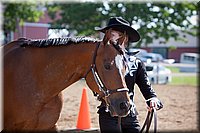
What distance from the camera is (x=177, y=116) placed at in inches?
279

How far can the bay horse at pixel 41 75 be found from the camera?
9.15ft

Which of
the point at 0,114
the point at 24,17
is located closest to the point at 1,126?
the point at 0,114

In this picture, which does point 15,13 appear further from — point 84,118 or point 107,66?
point 107,66

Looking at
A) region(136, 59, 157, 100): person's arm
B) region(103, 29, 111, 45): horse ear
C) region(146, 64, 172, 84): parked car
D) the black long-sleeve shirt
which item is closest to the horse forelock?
region(103, 29, 111, 45): horse ear

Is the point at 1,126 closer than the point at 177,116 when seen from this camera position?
Yes

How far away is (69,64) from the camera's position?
2.83 metres

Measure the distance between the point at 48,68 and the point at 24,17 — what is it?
61.4 ft

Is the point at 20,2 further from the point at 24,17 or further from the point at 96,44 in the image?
the point at 96,44

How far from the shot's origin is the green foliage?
17109 mm

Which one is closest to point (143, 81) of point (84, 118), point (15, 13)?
point (84, 118)

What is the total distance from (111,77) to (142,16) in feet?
58.3

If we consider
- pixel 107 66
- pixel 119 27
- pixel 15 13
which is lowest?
pixel 107 66

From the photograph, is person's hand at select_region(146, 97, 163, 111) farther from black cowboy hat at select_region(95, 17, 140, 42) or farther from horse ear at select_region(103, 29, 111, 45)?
horse ear at select_region(103, 29, 111, 45)

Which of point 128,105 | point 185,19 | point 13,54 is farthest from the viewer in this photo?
point 185,19
